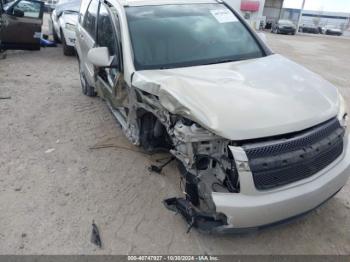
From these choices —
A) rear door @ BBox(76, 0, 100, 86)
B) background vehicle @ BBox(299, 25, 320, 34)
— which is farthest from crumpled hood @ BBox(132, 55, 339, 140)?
background vehicle @ BBox(299, 25, 320, 34)

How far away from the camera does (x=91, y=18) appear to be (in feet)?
17.3

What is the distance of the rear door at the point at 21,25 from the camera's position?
847 cm

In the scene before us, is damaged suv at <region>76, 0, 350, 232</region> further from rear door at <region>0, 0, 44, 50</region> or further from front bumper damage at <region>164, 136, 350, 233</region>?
rear door at <region>0, 0, 44, 50</region>

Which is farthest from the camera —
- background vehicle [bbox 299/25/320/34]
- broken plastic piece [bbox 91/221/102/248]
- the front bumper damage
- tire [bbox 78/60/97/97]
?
background vehicle [bbox 299/25/320/34]

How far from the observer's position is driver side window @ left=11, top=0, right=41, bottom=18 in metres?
8.51

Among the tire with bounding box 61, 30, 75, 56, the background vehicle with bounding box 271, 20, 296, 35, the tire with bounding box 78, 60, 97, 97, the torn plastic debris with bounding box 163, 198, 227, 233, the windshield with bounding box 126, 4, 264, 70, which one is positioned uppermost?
the windshield with bounding box 126, 4, 264, 70

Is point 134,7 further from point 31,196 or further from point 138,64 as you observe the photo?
point 31,196

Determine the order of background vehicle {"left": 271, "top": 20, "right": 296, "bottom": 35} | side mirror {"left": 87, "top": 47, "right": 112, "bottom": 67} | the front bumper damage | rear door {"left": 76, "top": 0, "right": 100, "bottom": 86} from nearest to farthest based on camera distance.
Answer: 1. the front bumper damage
2. side mirror {"left": 87, "top": 47, "right": 112, "bottom": 67}
3. rear door {"left": 76, "top": 0, "right": 100, "bottom": 86}
4. background vehicle {"left": 271, "top": 20, "right": 296, "bottom": 35}

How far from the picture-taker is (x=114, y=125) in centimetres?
508

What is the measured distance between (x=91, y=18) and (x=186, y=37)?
2.21m

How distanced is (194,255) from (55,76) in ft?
20.0

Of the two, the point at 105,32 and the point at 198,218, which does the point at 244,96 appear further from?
the point at 105,32

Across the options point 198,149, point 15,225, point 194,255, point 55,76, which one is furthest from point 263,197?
point 55,76

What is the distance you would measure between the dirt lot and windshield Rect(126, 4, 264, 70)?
1243 mm
